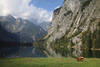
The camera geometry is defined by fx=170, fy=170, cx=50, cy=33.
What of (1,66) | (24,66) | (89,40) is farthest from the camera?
(89,40)

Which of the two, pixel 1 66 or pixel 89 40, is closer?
pixel 1 66

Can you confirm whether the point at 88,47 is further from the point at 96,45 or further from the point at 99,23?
the point at 99,23

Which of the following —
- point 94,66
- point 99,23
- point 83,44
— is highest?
point 99,23

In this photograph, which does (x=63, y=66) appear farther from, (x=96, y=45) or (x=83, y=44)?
(x=83, y=44)

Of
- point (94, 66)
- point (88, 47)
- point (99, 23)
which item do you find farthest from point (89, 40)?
point (94, 66)

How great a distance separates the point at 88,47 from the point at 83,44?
1368cm

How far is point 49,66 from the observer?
3484cm

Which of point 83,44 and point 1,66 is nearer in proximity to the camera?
point 1,66

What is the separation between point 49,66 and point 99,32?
14589 cm

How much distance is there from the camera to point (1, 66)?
32.4 meters

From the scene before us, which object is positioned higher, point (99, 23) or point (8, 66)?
point (99, 23)

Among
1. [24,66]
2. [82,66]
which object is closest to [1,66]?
[24,66]

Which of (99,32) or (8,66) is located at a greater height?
(99,32)

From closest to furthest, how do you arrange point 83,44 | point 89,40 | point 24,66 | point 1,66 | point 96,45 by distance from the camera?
point 1,66
point 24,66
point 96,45
point 89,40
point 83,44
